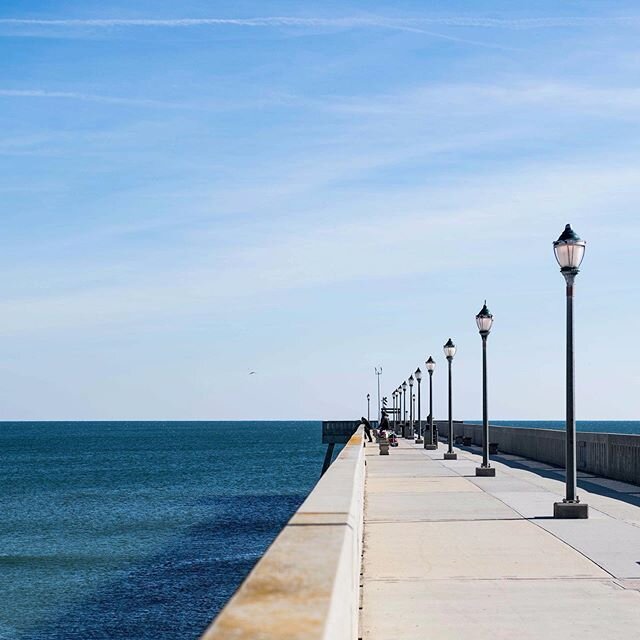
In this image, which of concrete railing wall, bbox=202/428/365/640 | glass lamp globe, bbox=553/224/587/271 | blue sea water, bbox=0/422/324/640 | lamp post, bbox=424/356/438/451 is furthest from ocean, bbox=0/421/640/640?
concrete railing wall, bbox=202/428/365/640

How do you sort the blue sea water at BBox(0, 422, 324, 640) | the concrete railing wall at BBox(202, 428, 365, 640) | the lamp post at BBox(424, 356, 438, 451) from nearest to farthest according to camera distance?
the concrete railing wall at BBox(202, 428, 365, 640), the blue sea water at BBox(0, 422, 324, 640), the lamp post at BBox(424, 356, 438, 451)

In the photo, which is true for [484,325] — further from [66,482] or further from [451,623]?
[66,482]

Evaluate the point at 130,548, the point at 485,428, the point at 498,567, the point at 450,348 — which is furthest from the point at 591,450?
the point at 130,548

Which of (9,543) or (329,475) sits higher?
(329,475)

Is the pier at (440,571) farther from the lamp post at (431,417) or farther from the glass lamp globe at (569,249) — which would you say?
the lamp post at (431,417)

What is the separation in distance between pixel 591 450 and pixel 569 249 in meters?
11.5

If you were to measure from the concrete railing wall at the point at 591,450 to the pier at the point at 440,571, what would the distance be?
3.85m

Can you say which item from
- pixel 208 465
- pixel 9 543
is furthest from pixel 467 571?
pixel 208 465

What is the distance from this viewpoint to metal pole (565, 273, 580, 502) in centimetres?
1570

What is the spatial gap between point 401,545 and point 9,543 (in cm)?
3540

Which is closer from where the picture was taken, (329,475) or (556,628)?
(556,628)

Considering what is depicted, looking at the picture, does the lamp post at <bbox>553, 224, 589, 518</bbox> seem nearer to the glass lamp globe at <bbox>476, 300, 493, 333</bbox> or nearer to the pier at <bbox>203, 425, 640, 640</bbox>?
the pier at <bbox>203, 425, 640, 640</bbox>

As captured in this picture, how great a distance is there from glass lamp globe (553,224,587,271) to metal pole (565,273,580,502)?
6.7 inches

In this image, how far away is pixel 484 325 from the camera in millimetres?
26094
